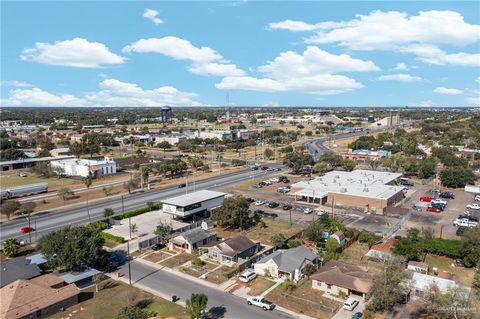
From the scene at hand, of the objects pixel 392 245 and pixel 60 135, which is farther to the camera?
pixel 60 135

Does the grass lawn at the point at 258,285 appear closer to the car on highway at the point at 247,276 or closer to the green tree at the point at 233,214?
the car on highway at the point at 247,276

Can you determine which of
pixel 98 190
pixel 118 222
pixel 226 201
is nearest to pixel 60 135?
pixel 98 190

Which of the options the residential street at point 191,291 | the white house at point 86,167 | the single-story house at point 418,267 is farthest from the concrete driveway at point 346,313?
the white house at point 86,167

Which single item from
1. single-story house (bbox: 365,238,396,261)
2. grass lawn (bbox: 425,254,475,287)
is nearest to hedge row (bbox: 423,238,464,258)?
grass lawn (bbox: 425,254,475,287)

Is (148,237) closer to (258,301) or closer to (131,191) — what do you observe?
(258,301)

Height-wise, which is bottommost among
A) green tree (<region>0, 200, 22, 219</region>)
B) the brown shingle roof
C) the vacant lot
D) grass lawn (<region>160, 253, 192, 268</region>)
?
grass lawn (<region>160, 253, 192, 268</region>)

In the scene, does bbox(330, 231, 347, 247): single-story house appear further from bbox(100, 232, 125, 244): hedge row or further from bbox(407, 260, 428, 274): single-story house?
bbox(100, 232, 125, 244): hedge row

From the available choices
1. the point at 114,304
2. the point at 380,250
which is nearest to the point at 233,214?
the point at 380,250
